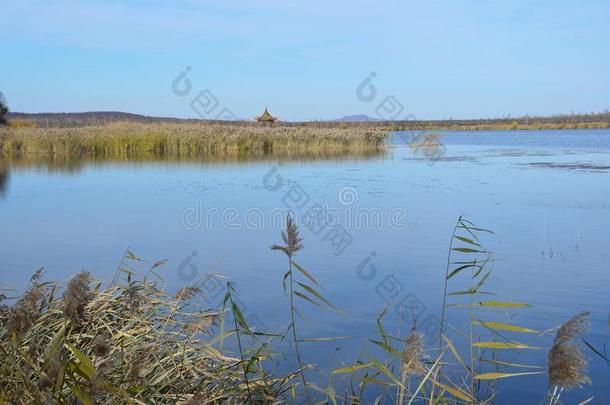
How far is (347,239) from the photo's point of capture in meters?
7.48

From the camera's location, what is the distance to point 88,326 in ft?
10.5

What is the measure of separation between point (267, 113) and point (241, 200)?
37.1m

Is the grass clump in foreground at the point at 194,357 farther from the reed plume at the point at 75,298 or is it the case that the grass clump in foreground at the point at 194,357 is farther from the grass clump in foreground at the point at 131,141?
the grass clump in foreground at the point at 131,141

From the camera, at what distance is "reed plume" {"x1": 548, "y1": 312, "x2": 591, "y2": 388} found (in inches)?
52.9

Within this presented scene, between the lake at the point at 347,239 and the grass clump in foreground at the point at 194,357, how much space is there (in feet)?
1.46

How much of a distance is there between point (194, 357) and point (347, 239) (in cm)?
465

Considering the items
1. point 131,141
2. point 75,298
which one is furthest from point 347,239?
point 131,141

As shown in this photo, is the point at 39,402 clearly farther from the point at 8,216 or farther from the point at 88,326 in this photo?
the point at 8,216

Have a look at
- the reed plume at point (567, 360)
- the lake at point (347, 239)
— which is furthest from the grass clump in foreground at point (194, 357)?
the lake at point (347, 239)

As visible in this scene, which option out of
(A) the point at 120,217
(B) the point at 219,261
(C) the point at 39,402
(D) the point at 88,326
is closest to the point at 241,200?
(A) the point at 120,217

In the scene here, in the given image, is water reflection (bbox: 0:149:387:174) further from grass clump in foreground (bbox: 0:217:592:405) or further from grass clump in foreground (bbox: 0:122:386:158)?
grass clump in foreground (bbox: 0:217:592:405)

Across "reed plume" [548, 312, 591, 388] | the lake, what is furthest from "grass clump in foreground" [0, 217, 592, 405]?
the lake

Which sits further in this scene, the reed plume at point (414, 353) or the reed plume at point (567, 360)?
the reed plume at point (414, 353)

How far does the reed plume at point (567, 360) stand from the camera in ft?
4.41
